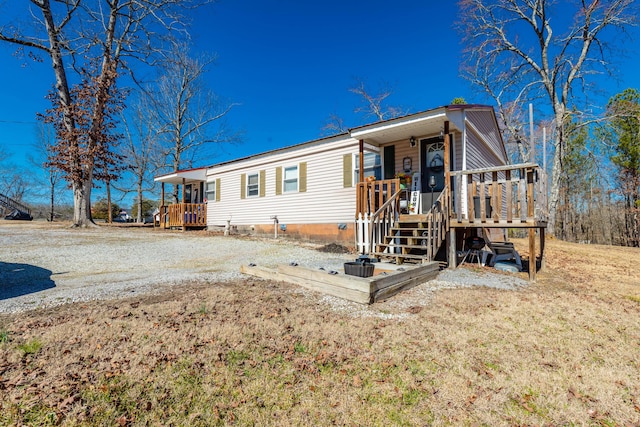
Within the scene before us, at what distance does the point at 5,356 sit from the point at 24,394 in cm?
69

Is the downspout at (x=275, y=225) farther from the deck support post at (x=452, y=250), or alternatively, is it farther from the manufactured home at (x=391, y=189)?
the deck support post at (x=452, y=250)

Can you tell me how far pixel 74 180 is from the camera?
1309 cm

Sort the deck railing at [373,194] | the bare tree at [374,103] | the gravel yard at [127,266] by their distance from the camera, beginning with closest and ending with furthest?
the gravel yard at [127,266], the deck railing at [373,194], the bare tree at [374,103]

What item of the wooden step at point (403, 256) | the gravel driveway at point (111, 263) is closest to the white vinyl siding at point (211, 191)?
the gravel driveway at point (111, 263)

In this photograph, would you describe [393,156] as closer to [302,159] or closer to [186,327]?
[302,159]

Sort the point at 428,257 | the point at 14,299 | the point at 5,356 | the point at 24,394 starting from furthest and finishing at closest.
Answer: the point at 428,257
the point at 14,299
the point at 5,356
the point at 24,394

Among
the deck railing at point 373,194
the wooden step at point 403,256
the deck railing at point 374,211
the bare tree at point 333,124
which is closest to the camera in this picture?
the wooden step at point 403,256

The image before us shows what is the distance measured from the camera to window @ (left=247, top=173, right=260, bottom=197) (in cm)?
1257

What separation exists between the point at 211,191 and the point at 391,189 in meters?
9.78

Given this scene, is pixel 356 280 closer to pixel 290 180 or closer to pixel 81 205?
pixel 290 180

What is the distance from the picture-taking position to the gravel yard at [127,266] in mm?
4188

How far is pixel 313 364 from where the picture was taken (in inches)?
94.9

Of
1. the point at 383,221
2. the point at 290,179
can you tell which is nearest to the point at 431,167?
the point at 383,221

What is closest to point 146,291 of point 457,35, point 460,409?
point 460,409
